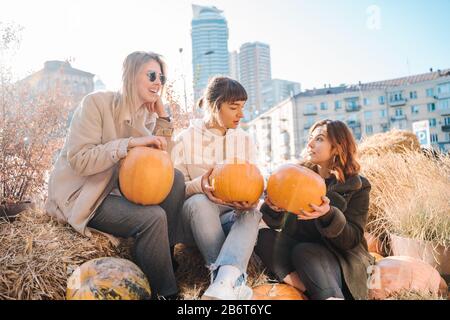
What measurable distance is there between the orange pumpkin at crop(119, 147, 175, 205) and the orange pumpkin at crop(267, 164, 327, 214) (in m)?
0.57

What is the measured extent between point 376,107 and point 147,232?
52.4 meters

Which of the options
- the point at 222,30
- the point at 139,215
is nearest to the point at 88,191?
the point at 139,215

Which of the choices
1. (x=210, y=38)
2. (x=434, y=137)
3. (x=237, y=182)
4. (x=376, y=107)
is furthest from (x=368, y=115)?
(x=237, y=182)

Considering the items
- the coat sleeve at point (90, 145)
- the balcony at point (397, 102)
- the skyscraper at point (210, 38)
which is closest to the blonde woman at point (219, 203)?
the coat sleeve at point (90, 145)

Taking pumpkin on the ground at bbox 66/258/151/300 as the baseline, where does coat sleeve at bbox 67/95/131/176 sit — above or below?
above

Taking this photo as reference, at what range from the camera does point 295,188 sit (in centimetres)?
184

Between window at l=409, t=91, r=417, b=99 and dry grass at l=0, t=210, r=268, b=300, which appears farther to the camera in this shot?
window at l=409, t=91, r=417, b=99

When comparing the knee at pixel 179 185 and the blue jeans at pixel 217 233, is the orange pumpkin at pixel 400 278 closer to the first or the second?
the blue jeans at pixel 217 233

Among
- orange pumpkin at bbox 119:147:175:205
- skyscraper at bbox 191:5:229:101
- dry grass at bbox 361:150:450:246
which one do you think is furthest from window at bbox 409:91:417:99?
orange pumpkin at bbox 119:147:175:205

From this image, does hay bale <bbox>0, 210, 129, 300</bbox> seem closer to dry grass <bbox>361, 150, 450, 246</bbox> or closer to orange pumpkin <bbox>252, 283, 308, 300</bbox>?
orange pumpkin <bbox>252, 283, 308, 300</bbox>

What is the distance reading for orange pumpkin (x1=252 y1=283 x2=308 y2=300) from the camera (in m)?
1.79

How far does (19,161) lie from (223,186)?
2100mm
